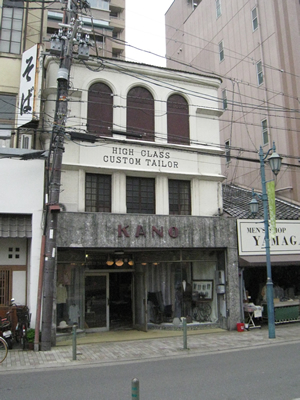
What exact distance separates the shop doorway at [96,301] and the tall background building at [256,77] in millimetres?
8295

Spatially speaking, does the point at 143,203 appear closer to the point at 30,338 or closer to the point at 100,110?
the point at 100,110

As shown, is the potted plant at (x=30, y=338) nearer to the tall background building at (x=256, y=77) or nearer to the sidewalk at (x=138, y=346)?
the sidewalk at (x=138, y=346)

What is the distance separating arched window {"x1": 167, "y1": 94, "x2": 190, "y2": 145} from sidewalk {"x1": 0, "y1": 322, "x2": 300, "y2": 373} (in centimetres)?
787

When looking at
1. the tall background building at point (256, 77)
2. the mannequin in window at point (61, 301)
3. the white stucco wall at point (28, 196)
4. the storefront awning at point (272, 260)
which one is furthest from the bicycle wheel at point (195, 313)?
the tall background building at point (256, 77)

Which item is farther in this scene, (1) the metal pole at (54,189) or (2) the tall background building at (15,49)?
(2) the tall background building at (15,49)

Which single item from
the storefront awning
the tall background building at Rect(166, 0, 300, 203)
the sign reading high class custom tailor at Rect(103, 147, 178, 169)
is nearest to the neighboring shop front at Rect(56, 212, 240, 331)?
the storefront awning

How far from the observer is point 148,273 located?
15.7m

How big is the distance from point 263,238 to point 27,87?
36.6 ft

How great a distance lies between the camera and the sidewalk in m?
10.6

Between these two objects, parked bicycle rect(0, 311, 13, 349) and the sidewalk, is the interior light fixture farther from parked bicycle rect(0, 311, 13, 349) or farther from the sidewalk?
parked bicycle rect(0, 311, 13, 349)

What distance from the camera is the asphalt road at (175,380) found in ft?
24.2

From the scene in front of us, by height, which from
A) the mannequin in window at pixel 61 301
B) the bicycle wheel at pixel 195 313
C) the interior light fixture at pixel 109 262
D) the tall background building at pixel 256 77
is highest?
the tall background building at pixel 256 77

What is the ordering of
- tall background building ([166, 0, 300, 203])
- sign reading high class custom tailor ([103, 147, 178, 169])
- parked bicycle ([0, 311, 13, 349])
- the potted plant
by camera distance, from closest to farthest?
parked bicycle ([0, 311, 13, 349]) → the potted plant → sign reading high class custom tailor ([103, 147, 178, 169]) → tall background building ([166, 0, 300, 203])

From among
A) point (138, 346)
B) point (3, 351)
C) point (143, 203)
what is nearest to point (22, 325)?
point (3, 351)
